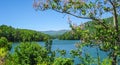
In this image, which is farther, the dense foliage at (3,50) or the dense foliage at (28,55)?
the dense foliage at (28,55)

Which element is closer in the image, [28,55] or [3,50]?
[3,50]

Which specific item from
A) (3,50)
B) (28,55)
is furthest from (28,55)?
(3,50)

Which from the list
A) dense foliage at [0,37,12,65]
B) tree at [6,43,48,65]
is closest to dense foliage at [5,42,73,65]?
tree at [6,43,48,65]

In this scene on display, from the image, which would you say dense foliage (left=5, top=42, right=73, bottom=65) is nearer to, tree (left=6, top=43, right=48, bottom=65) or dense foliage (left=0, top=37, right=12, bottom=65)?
tree (left=6, top=43, right=48, bottom=65)

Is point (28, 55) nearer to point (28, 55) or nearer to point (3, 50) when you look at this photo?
point (28, 55)

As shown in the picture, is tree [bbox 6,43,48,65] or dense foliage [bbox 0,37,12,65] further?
tree [bbox 6,43,48,65]

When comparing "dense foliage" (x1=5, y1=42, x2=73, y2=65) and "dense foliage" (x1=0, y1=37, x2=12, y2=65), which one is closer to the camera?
"dense foliage" (x1=0, y1=37, x2=12, y2=65)

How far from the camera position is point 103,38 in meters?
15.9

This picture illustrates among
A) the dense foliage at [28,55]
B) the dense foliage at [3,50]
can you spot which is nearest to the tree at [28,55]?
the dense foliage at [28,55]

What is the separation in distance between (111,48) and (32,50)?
2474 centimetres

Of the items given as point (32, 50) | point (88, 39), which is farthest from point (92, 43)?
point (32, 50)

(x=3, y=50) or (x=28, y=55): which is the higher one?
(x=3, y=50)

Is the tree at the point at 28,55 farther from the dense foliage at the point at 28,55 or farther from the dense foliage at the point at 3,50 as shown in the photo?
the dense foliage at the point at 3,50

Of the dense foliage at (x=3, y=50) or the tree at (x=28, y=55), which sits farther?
the tree at (x=28, y=55)
